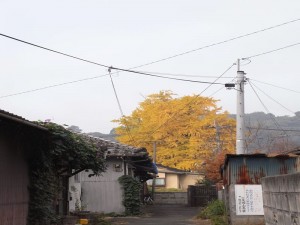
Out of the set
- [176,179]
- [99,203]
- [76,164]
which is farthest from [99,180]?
[176,179]

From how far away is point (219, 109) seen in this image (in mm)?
46625

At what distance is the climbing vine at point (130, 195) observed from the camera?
989 inches

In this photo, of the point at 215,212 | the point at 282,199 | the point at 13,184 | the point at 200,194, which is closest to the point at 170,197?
the point at 200,194

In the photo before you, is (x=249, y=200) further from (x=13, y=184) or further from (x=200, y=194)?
(x=200, y=194)

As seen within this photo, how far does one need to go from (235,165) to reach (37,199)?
291 inches

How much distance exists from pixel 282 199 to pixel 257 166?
6875 mm

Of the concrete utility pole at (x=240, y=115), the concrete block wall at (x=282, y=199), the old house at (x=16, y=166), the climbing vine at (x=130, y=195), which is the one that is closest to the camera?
the concrete block wall at (x=282, y=199)

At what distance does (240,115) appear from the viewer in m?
19.2

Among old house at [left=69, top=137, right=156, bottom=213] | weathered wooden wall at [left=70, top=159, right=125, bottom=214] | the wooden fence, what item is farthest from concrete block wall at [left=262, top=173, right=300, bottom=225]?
the wooden fence

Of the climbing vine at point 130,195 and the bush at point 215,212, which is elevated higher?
the climbing vine at point 130,195

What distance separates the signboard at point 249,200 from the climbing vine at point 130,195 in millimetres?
9761

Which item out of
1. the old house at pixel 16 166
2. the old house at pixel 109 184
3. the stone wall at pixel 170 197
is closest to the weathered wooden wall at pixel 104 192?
the old house at pixel 109 184

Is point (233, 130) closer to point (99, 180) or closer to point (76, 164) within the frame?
point (99, 180)

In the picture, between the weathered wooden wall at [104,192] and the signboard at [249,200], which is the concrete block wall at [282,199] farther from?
the weathered wooden wall at [104,192]
